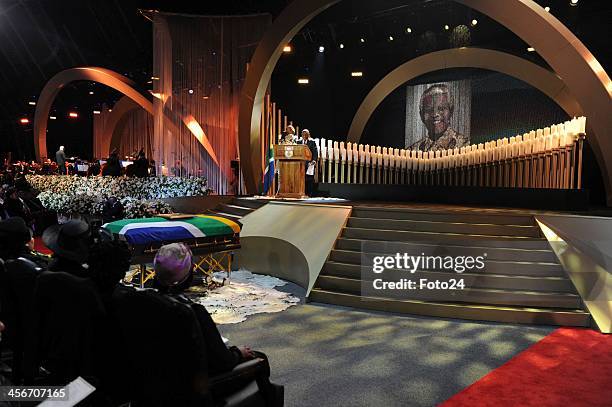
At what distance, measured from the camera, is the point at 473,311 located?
462 cm

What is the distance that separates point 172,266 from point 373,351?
2220 mm

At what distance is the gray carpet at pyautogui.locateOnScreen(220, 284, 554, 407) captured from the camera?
3.04 m

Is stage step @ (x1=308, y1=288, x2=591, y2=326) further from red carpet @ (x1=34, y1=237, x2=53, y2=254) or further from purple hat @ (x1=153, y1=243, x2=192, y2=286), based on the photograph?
red carpet @ (x1=34, y1=237, x2=53, y2=254)

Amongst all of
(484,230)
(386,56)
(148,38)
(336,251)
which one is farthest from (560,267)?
(148,38)

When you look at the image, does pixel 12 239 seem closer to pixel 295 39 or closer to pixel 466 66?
pixel 466 66

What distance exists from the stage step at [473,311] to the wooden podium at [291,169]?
147 inches

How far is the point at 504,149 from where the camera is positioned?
8.58 meters

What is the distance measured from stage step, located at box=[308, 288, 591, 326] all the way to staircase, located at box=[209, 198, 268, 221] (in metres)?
3.16

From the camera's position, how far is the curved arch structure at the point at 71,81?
614 inches

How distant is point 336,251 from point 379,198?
4080 millimetres

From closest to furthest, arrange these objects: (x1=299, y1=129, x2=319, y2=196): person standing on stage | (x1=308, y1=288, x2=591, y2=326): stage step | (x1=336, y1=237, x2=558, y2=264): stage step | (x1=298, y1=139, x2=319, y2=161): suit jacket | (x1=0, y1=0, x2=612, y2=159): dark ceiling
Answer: (x1=308, y1=288, x2=591, y2=326): stage step, (x1=336, y1=237, x2=558, y2=264): stage step, (x1=299, y1=129, x2=319, y2=196): person standing on stage, (x1=298, y1=139, x2=319, y2=161): suit jacket, (x1=0, y1=0, x2=612, y2=159): dark ceiling

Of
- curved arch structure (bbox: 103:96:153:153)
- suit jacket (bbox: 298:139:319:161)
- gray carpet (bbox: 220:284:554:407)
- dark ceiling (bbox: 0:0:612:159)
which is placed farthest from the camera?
curved arch structure (bbox: 103:96:153:153)

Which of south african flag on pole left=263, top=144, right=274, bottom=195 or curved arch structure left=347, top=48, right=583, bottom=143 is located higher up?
curved arch structure left=347, top=48, right=583, bottom=143

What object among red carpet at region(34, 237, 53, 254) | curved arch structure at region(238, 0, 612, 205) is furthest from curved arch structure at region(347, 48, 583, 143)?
red carpet at region(34, 237, 53, 254)
